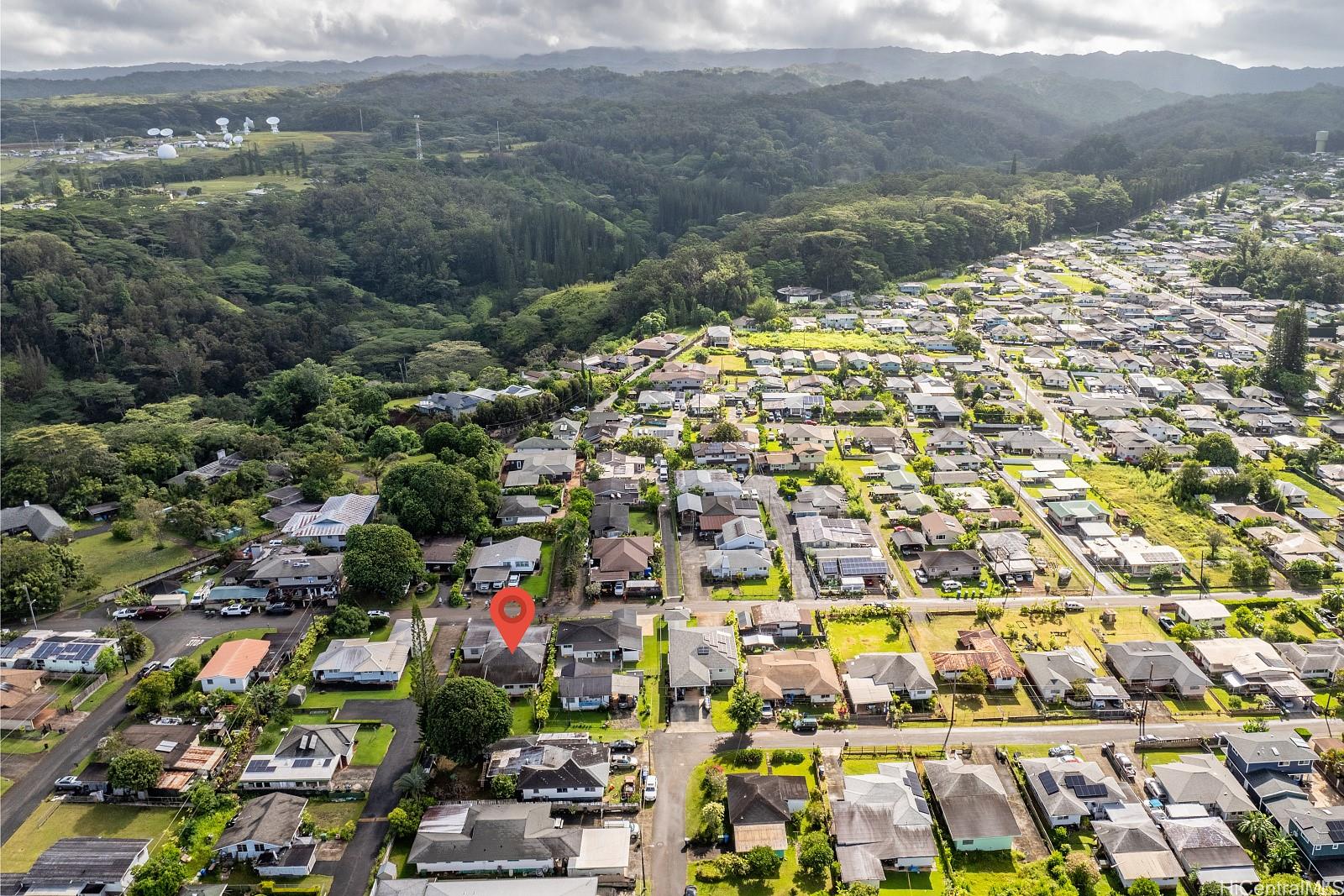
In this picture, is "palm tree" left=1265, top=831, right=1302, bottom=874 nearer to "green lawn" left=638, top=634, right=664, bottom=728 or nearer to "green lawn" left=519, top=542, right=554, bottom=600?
"green lawn" left=638, top=634, right=664, bottom=728

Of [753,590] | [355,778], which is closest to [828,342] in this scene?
[753,590]

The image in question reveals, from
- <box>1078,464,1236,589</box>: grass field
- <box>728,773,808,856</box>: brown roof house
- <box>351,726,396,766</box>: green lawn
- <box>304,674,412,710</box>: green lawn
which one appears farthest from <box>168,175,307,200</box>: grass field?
<box>728,773,808,856</box>: brown roof house

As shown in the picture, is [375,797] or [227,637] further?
[227,637]

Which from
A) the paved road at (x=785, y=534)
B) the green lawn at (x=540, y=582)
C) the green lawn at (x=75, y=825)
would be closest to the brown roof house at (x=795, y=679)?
the paved road at (x=785, y=534)

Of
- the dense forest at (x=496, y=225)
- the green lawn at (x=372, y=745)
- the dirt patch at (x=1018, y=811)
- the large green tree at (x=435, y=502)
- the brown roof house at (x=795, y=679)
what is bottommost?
the green lawn at (x=372, y=745)

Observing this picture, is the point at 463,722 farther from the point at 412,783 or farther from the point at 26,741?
the point at 26,741

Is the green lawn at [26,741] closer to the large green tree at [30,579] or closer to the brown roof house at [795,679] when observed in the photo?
the large green tree at [30,579]
